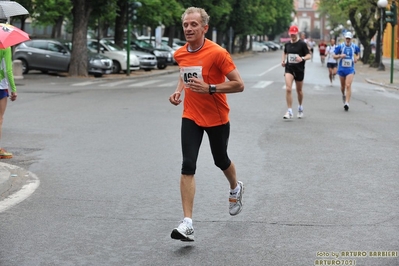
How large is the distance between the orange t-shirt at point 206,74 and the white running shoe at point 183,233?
33.6 inches

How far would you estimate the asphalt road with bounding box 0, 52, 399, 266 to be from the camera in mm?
6086

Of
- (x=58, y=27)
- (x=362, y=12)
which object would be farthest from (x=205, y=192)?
(x=58, y=27)

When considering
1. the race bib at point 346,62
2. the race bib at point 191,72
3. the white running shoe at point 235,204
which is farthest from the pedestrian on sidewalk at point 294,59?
the race bib at point 191,72

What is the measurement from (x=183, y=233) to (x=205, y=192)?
2.47 meters

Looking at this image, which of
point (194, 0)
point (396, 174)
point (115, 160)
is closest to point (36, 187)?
point (115, 160)

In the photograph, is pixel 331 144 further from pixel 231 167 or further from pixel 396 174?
pixel 231 167

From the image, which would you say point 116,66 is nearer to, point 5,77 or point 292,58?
point 292,58

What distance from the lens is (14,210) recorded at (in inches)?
301

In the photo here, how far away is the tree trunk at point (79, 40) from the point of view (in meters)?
33.6

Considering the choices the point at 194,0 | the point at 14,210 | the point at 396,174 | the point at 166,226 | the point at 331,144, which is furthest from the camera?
the point at 194,0

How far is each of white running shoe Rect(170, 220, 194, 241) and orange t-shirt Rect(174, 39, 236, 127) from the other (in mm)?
853

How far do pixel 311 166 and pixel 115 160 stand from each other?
8.03 ft

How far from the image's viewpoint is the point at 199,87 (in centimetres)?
639

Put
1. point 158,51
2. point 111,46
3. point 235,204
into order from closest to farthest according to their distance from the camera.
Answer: point 235,204, point 111,46, point 158,51
